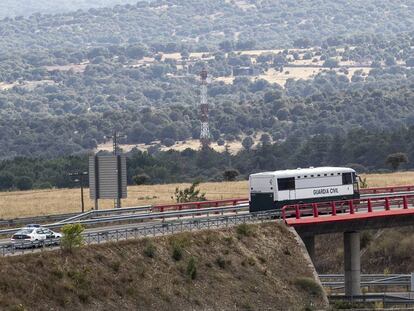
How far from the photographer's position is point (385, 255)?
8856 centimetres

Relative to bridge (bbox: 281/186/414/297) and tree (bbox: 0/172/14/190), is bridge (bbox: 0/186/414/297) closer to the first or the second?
bridge (bbox: 281/186/414/297)

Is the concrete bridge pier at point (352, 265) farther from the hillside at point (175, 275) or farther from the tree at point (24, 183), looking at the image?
the tree at point (24, 183)

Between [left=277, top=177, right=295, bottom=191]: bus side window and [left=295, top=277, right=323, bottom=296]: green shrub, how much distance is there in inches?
331

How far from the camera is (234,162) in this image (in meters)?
194

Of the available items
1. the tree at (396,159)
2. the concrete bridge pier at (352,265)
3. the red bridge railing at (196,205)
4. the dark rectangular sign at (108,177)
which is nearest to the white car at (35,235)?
the red bridge railing at (196,205)

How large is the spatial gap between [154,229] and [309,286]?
712 cm

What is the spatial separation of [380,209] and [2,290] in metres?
27.2

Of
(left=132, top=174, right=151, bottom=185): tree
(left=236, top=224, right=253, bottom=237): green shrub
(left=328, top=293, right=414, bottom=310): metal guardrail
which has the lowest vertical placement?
(left=328, top=293, right=414, bottom=310): metal guardrail

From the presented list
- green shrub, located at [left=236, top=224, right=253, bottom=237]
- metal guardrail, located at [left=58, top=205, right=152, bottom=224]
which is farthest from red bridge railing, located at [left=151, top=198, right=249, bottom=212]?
green shrub, located at [left=236, top=224, right=253, bottom=237]

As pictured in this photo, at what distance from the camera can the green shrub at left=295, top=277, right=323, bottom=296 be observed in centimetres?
6712

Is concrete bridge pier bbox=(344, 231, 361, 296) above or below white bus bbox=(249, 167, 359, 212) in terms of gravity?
below

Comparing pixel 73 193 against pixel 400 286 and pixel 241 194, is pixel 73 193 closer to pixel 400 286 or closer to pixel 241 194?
Answer: pixel 241 194

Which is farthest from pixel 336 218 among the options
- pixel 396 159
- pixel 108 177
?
pixel 396 159

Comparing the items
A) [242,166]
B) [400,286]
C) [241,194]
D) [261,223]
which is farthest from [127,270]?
[242,166]
